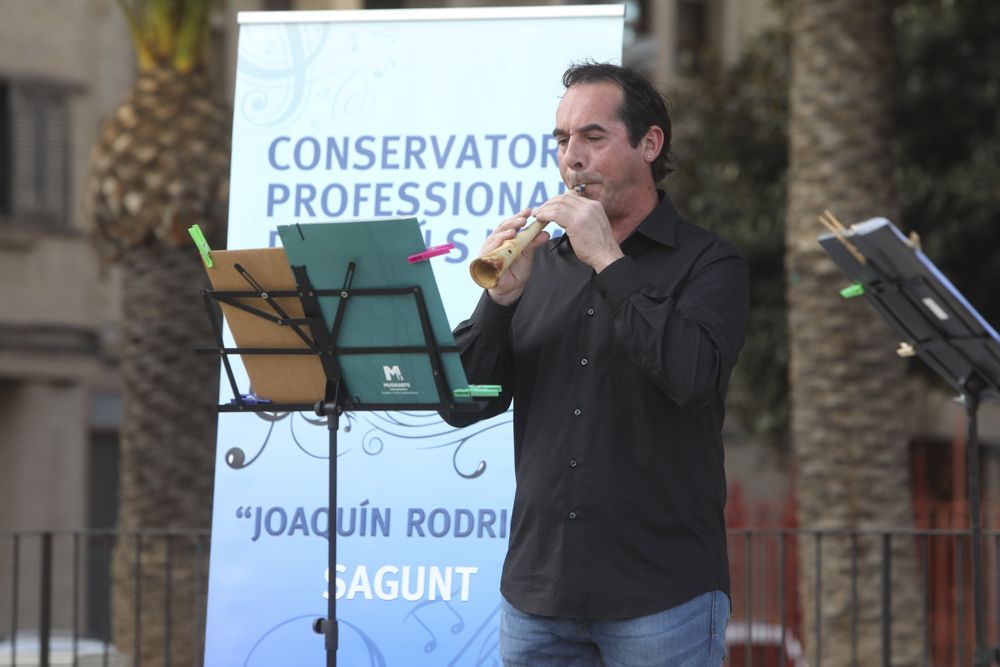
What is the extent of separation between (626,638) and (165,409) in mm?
6940

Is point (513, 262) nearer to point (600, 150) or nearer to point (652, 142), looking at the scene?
point (600, 150)

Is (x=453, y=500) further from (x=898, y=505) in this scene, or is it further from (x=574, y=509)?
(x=898, y=505)

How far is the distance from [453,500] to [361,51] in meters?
1.67

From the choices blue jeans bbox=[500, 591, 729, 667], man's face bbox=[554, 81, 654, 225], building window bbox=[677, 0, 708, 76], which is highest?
building window bbox=[677, 0, 708, 76]

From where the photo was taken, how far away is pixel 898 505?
377 inches

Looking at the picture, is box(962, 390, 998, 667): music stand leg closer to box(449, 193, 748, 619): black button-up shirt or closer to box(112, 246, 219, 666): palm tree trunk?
box(449, 193, 748, 619): black button-up shirt

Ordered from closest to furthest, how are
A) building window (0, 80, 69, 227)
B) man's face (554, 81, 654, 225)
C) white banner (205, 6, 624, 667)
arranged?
1. man's face (554, 81, 654, 225)
2. white banner (205, 6, 624, 667)
3. building window (0, 80, 69, 227)

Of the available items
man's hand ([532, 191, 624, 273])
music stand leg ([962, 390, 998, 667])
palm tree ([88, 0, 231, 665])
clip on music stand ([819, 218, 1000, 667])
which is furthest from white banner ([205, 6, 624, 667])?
palm tree ([88, 0, 231, 665])

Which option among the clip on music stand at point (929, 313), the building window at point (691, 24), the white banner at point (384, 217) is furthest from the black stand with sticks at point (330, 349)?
the building window at point (691, 24)

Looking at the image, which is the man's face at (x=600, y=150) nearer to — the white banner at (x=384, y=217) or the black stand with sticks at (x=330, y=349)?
the black stand with sticks at (x=330, y=349)

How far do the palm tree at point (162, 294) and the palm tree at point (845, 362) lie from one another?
3.58 metres

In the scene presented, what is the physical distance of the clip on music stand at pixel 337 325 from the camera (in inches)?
167

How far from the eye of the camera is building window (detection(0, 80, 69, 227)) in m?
17.4

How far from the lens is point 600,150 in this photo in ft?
13.1
